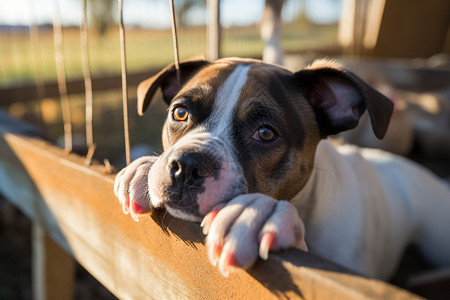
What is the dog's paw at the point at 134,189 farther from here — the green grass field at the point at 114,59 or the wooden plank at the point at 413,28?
the wooden plank at the point at 413,28

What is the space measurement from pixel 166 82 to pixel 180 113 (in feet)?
1.76

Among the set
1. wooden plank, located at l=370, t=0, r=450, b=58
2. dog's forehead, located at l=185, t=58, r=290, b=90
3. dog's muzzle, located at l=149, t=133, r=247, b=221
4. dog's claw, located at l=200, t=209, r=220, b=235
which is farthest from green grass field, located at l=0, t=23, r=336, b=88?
dog's claw, located at l=200, t=209, r=220, b=235

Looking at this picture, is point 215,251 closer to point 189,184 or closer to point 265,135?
point 189,184

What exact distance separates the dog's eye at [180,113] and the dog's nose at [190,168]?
1.77 ft

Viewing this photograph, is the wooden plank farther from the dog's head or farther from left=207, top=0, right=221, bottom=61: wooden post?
the dog's head

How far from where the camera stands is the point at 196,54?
8.34 m

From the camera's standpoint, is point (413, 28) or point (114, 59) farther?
point (413, 28)

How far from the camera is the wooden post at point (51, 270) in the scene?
10.0 feet

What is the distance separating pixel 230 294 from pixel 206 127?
820 mm

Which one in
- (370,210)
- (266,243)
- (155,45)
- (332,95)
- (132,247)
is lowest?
(370,210)

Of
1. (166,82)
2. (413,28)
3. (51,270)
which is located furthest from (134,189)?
(413,28)

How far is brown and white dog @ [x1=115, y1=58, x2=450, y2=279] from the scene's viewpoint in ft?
3.87

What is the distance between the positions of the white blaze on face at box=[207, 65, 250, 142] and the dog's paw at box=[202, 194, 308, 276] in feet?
2.01

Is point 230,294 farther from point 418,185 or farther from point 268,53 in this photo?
point 268,53
